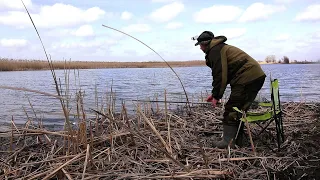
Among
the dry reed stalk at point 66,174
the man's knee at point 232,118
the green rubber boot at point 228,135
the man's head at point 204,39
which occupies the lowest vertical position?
the dry reed stalk at point 66,174

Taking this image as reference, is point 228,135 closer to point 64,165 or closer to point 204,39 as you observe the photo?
point 204,39

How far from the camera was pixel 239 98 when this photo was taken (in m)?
4.52

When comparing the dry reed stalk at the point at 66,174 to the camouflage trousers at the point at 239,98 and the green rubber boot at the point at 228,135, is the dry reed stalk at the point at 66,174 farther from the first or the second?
the camouflage trousers at the point at 239,98

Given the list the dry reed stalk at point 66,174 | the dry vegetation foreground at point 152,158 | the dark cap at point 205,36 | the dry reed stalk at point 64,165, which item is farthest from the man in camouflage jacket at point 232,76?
the dry reed stalk at point 66,174

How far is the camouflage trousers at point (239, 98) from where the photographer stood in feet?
14.7

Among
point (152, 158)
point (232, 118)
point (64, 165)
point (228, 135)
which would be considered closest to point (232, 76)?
point (232, 118)

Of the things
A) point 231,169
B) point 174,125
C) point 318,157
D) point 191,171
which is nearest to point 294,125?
point 318,157

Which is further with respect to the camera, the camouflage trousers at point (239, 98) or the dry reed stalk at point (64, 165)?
the camouflage trousers at point (239, 98)

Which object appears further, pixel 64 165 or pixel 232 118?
pixel 232 118

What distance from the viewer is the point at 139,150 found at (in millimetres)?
4352

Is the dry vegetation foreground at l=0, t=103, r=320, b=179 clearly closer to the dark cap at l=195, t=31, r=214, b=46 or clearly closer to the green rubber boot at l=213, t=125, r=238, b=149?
the green rubber boot at l=213, t=125, r=238, b=149

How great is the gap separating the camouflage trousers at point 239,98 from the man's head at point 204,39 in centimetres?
69

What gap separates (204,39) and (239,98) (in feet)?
3.02

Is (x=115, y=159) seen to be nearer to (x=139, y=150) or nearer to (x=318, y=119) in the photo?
(x=139, y=150)
